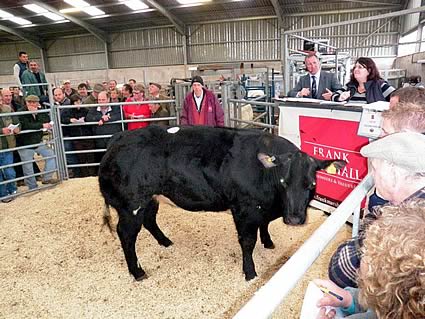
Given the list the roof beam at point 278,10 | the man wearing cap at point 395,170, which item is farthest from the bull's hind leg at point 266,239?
the roof beam at point 278,10

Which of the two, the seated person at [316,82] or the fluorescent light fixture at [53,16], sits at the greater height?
the fluorescent light fixture at [53,16]

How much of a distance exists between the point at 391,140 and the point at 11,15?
21.6 meters

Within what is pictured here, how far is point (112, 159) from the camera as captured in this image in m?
3.13

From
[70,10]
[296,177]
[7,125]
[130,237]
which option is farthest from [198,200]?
[70,10]

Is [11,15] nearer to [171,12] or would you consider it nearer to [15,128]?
[171,12]

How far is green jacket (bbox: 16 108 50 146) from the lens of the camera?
5410 mm

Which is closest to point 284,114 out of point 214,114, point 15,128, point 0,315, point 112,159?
point 214,114

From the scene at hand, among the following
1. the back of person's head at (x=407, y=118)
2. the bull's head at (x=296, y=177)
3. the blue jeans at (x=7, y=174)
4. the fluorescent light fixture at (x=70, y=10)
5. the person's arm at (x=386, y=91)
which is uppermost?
the fluorescent light fixture at (x=70, y=10)

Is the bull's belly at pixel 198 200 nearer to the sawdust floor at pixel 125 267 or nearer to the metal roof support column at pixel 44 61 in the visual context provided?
the sawdust floor at pixel 125 267

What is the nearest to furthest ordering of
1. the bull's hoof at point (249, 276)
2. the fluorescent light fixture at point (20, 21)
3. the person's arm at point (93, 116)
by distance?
the bull's hoof at point (249, 276) < the person's arm at point (93, 116) < the fluorescent light fixture at point (20, 21)

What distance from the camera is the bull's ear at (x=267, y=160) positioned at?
8.91 feet

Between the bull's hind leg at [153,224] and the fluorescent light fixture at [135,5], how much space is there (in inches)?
586

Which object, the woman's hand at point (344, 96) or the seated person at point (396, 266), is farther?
the woman's hand at point (344, 96)

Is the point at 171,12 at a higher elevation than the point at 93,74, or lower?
higher
